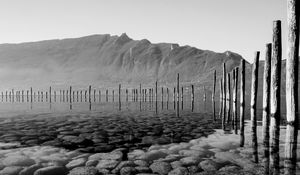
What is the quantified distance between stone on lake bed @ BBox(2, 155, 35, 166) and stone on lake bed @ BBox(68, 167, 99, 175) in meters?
1.84

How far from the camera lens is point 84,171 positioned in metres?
7.99

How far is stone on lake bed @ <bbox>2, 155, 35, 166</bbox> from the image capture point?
8.80 meters

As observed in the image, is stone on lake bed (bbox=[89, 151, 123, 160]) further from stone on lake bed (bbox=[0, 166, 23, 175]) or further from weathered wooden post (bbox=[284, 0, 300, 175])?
weathered wooden post (bbox=[284, 0, 300, 175])

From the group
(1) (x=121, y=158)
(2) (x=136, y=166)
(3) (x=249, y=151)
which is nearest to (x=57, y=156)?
(1) (x=121, y=158)

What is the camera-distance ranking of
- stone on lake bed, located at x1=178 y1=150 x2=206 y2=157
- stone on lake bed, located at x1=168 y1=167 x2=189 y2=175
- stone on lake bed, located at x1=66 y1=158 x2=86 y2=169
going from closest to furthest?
stone on lake bed, located at x1=168 y1=167 x2=189 y2=175 < stone on lake bed, located at x1=66 y1=158 x2=86 y2=169 < stone on lake bed, located at x1=178 y1=150 x2=206 y2=157

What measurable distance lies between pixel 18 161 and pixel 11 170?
0.99 metres

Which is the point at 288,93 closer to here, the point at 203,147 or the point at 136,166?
the point at 203,147

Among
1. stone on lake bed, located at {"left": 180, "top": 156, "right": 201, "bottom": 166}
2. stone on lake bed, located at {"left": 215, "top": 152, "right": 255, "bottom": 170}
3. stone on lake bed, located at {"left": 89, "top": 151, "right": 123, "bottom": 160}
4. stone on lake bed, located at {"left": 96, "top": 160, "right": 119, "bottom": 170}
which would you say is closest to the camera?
stone on lake bed, located at {"left": 215, "top": 152, "right": 255, "bottom": 170}

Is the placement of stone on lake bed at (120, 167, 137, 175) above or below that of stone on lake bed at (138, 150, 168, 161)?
below

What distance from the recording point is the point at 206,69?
170 meters

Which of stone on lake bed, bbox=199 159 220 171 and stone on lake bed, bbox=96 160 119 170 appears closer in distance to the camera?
stone on lake bed, bbox=199 159 220 171

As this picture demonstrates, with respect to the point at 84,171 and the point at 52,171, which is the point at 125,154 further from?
the point at 52,171

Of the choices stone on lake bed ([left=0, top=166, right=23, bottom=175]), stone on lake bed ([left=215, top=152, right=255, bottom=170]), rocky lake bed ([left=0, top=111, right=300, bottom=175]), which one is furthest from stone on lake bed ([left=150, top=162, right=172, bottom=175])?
stone on lake bed ([left=0, top=166, right=23, bottom=175])

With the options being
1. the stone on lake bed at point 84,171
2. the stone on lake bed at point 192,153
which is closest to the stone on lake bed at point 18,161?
the stone on lake bed at point 84,171
